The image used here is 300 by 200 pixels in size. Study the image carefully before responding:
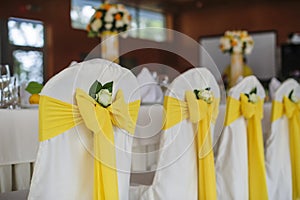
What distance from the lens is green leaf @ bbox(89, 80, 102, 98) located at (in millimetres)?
1754

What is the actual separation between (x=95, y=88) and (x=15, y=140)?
43cm

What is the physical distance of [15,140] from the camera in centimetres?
194

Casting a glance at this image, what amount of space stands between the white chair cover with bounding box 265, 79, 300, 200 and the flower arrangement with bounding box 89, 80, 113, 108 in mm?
1461

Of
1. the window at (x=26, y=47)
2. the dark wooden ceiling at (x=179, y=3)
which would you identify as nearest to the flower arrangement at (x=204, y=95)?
the window at (x=26, y=47)

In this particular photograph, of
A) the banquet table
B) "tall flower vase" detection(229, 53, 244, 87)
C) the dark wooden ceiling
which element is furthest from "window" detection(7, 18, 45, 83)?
the banquet table

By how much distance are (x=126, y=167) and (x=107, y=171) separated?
6.1 inches

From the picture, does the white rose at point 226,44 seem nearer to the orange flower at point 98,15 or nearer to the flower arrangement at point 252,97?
the orange flower at point 98,15

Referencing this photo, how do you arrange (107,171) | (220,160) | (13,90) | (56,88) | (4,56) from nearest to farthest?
(56,88), (107,171), (13,90), (220,160), (4,56)

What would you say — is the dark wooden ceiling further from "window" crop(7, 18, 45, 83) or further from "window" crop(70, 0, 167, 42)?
"window" crop(7, 18, 45, 83)

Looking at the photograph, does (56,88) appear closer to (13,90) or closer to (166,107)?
(166,107)

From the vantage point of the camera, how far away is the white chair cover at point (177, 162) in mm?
2146

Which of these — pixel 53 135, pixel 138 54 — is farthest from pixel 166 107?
pixel 138 54

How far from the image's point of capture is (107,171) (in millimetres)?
1780

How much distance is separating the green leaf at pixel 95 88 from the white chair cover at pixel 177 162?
48 centimetres
